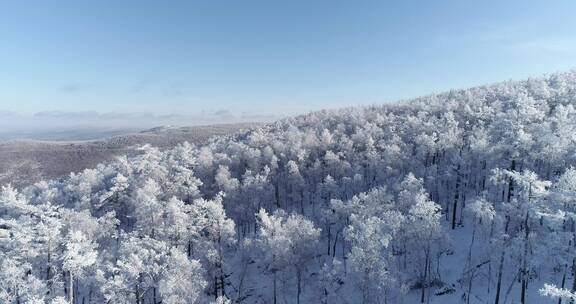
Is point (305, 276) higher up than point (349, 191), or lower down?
lower down

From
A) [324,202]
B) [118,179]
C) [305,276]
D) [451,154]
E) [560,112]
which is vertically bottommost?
[305,276]

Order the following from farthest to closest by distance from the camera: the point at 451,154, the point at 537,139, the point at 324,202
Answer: the point at 324,202 → the point at 451,154 → the point at 537,139

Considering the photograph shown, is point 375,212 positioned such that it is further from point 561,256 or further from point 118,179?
point 118,179

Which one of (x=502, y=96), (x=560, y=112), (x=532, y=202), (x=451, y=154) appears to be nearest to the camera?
(x=532, y=202)

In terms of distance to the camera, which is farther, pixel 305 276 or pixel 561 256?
pixel 305 276

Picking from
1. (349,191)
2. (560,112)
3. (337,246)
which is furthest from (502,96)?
(337,246)

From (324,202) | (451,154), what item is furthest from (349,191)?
(451,154)

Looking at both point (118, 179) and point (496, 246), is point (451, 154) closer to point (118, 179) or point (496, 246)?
point (496, 246)
